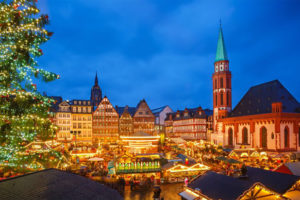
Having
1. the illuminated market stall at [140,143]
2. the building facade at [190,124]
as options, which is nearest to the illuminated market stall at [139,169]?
the illuminated market stall at [140,143]

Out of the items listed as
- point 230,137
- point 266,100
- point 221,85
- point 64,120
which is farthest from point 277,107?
point 64,120

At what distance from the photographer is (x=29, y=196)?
6.42 metres

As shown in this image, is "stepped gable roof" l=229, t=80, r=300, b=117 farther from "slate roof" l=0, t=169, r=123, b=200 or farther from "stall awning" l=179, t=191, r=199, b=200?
"slate roof" l=0, t=169, r=123, b=200

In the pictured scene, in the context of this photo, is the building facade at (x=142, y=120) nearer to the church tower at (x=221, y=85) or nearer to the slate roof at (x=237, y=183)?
the church tower at (x=221, y=85)

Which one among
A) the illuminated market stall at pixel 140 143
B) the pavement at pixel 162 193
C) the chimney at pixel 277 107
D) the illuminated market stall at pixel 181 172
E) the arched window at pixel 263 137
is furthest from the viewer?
the arched window at pixel 263 137

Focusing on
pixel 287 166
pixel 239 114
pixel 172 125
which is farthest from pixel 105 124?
pixel 287 166

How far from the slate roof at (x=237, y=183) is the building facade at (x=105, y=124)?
45095 mm

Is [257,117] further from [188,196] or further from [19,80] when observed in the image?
[19,80]

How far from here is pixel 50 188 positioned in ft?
23.6

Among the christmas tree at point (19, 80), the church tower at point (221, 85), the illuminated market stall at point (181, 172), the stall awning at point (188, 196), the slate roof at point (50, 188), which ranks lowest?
the illuminated market stall at point (181, 172)

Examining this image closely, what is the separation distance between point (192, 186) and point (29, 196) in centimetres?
821

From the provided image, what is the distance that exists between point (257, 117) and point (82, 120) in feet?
125

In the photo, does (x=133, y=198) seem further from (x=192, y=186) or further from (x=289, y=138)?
(x=289, y=138)

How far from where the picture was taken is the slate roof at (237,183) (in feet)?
32.5
